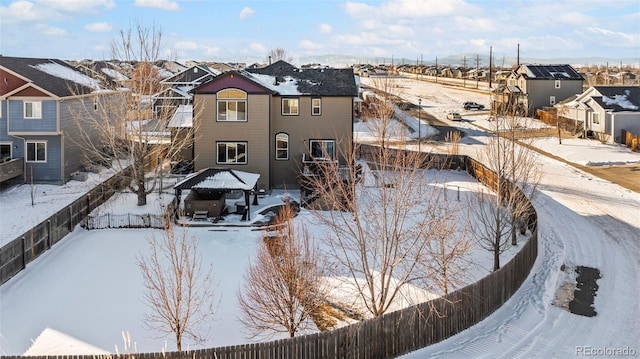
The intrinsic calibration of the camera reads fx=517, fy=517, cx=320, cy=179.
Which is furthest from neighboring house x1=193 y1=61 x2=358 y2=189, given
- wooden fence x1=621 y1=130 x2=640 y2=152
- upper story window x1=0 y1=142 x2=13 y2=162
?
wooden fence x1=621 y1=130 x2=640 y2=152

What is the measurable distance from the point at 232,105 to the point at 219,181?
20.9ft

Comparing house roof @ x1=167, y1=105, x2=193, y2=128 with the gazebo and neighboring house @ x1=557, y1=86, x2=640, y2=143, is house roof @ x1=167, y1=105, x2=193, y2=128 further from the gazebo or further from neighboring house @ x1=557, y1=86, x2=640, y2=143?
neighboring house @ x1=557, y1=86, x2=640, y2=143

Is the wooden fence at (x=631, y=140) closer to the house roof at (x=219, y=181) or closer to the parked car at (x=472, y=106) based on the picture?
the parked car at (x=472, y=106)

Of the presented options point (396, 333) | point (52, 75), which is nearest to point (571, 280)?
point (396, 333)

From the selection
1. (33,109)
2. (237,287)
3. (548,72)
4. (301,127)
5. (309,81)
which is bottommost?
(237,287)

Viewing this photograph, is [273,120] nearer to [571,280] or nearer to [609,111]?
[571,280]

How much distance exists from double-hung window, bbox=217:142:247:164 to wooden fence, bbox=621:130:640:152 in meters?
35.6

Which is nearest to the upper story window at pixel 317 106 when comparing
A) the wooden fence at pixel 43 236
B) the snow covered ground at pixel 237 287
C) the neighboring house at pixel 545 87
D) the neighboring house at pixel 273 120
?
the neighboring house at pixel 273 120

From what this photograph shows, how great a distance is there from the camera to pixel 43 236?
Result: 22000mm

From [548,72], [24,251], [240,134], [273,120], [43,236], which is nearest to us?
[24,251]

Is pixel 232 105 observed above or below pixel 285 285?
above

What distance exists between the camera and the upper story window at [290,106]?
112 ft

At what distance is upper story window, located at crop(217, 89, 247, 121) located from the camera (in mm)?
32406

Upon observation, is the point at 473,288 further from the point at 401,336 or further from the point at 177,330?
the point at 177,330
